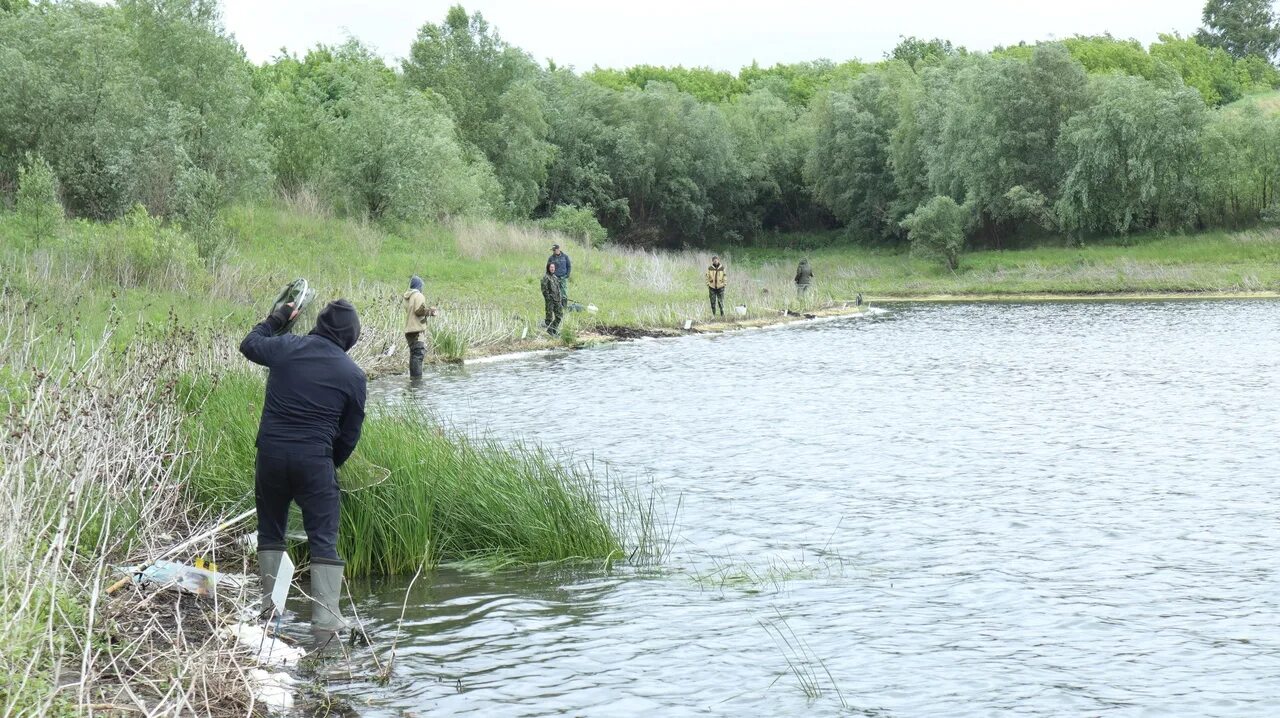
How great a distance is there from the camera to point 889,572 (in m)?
10.5

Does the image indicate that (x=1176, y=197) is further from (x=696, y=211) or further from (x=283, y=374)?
(x=283, y=374)

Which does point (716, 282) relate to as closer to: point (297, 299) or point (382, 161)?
point (382, 161)

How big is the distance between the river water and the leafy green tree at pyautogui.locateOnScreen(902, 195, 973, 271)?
48423 mm

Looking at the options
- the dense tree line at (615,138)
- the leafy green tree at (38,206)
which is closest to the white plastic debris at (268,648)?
the leafy green tree at (38,206)

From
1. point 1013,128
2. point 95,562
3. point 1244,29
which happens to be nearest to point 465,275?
point 95,562

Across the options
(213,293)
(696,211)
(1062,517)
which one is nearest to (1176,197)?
(696,211)

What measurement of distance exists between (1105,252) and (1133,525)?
57.9 meters

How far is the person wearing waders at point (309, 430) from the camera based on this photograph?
784 centimetres

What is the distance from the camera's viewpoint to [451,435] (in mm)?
12547

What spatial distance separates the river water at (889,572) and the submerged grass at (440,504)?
1.12ft

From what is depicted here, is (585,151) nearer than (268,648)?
A: No

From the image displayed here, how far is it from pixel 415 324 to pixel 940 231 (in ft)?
167

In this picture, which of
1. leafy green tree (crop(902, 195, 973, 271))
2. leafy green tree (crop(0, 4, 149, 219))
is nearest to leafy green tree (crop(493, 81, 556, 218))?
leafy green tree (crop(902, 195, 973, 271))

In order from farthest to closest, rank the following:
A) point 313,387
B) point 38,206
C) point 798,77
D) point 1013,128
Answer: point 798,77 → point 1013,128 → point 38,206 → point 313,387
